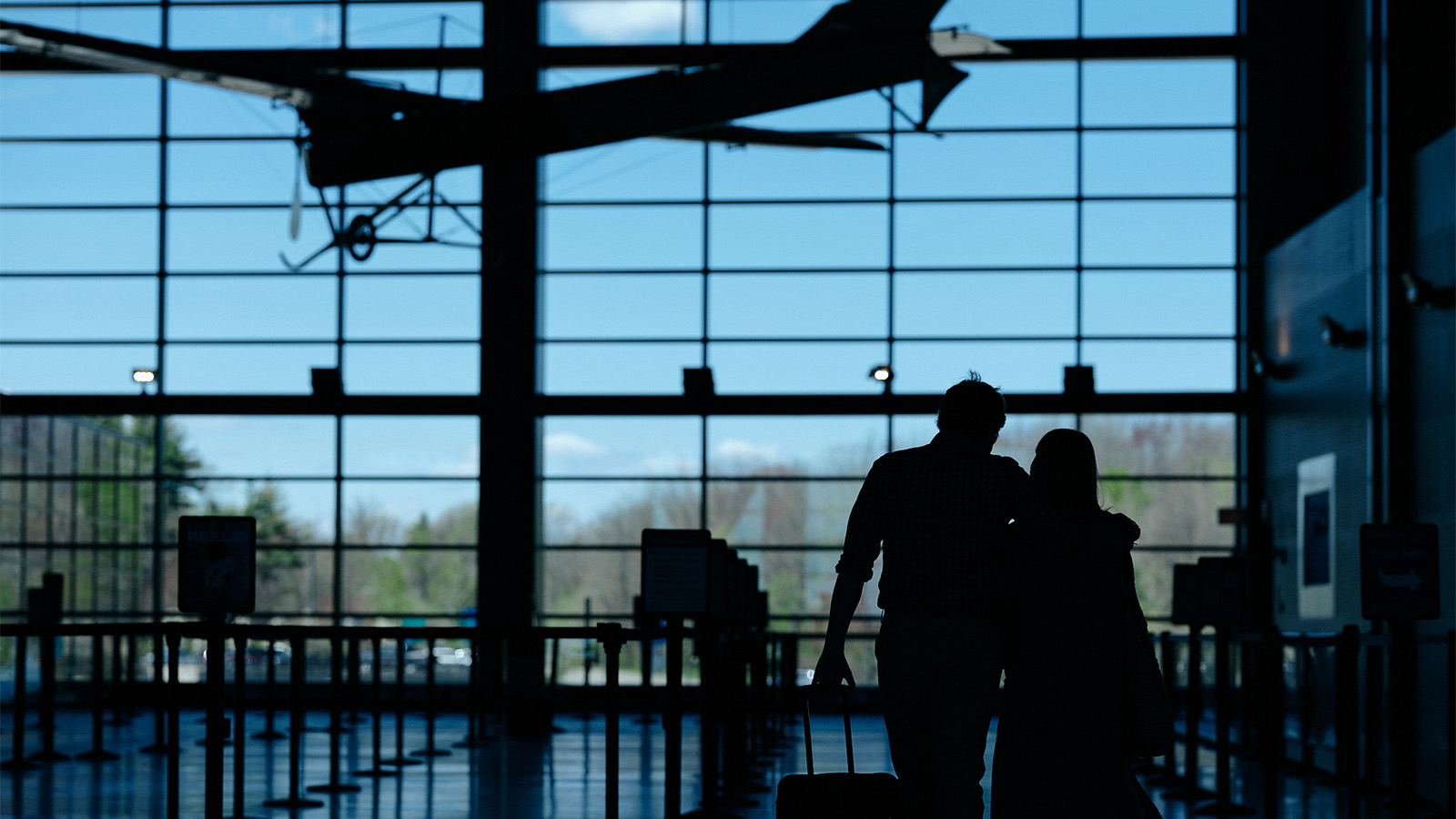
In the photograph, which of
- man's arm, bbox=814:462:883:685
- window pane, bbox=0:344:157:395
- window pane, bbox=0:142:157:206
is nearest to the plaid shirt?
man's arm, bbox=814:462:883:685

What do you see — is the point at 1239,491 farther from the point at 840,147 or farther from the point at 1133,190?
the point at 840,147

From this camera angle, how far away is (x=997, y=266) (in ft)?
64.4

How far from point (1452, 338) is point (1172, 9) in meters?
9.07

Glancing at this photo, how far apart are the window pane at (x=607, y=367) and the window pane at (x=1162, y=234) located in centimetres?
525

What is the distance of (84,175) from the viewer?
20422 mm

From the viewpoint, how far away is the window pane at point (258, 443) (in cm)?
2022

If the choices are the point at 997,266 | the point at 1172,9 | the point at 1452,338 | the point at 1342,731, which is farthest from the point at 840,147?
the point at 1342,731

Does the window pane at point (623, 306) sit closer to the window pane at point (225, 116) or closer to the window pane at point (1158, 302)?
the window pane at point (225, 116)

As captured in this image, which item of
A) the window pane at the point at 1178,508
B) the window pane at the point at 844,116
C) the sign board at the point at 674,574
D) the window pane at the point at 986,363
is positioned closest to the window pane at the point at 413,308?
the window pane at the point at 844,116

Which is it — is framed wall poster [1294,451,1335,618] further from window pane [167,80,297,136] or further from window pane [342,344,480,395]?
window pane [167,80,297,136]

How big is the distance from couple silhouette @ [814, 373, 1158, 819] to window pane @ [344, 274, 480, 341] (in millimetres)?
16029

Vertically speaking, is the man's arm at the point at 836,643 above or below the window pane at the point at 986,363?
below

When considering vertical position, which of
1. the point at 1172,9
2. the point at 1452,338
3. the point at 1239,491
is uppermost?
the point at 1172,9

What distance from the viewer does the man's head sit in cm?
450
